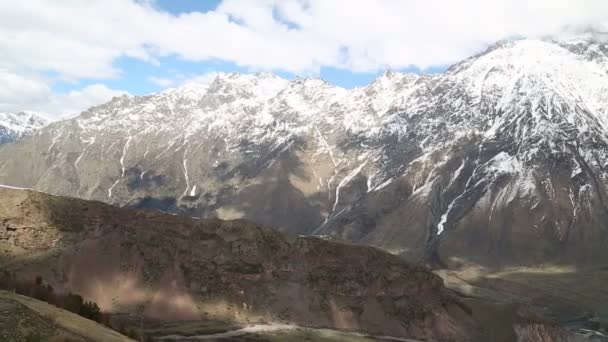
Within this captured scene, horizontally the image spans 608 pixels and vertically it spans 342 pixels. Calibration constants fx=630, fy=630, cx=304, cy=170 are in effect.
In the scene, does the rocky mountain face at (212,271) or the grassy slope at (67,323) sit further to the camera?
the rocky mountain face at (212,271)

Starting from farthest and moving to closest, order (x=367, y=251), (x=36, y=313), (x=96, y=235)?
(x=367, y=251) < (x=96, y=235) < (x=36, y=313)

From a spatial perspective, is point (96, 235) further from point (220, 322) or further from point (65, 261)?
point (220, 322)

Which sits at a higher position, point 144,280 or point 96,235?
point 96,235

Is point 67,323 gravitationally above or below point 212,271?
below

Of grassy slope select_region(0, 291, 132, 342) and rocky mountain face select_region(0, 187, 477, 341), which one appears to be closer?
grassy slope select_region(0, 291, 132, 342)

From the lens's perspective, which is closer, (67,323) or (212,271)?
(67,323)

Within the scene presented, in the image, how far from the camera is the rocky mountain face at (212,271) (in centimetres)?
15450

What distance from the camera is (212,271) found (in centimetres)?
16862

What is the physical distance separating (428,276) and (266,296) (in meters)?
55.5

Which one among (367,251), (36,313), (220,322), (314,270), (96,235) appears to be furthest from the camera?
(367,251)

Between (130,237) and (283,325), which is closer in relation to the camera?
(283,325)

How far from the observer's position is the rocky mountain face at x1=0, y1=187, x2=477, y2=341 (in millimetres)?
154500

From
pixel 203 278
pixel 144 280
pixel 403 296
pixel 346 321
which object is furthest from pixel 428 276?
pixel 144 280

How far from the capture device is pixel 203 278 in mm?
165500
